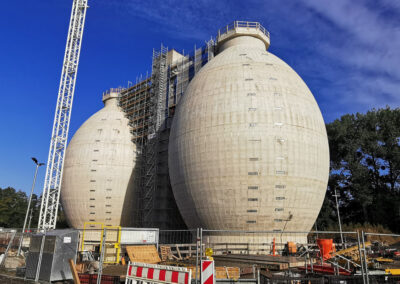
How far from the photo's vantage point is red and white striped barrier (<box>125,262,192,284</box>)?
6711mm

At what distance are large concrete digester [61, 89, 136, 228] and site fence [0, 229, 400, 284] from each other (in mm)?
13774

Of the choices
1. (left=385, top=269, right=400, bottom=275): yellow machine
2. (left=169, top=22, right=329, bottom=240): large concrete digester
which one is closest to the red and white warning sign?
(left=385, top=269, right=400, bottom=275): yellow machine

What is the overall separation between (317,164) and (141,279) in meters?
19.2

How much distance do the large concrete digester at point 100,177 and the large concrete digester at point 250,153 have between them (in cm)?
1447

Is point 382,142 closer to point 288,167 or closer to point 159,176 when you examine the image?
point 288,167

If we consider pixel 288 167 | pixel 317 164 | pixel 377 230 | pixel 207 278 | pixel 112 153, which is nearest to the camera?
pixel 207 278

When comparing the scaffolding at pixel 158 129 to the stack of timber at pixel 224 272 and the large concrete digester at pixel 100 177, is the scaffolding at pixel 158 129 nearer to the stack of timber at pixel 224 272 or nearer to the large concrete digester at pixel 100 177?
the large concrete digester at pixel 100 177

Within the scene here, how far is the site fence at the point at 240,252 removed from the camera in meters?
9.41

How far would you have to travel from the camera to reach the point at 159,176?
34625 millimetres

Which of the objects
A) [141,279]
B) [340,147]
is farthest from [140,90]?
[141,279]

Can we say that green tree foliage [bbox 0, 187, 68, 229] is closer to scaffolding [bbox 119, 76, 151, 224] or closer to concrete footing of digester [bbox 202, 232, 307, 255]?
scaffolding [bbox 119, 76, 151, 224]

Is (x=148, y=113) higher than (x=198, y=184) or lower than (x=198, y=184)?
higher

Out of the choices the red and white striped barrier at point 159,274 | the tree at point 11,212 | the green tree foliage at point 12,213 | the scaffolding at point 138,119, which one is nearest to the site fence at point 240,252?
the red and white striped barrier at point 159,274

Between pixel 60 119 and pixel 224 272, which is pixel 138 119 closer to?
pixel 60 119
